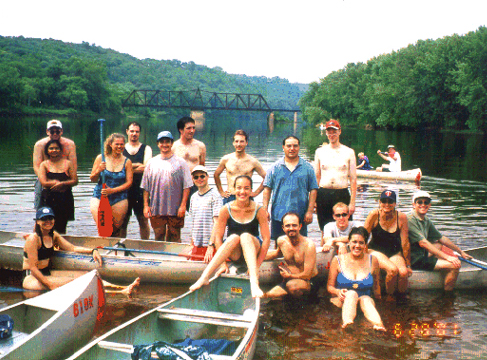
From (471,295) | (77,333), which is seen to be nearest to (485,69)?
(471,295)

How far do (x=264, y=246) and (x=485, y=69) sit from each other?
170ft

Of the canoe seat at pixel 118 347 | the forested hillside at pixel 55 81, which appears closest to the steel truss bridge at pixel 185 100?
the forested hillside at pixel 55 81

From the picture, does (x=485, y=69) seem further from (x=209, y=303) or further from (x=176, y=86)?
(x=176, y=86)

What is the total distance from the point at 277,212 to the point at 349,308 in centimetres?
176

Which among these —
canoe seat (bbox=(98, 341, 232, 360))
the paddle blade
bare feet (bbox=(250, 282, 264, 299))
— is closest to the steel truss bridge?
the paddle blade

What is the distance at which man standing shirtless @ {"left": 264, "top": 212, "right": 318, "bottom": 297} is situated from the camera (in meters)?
6.91

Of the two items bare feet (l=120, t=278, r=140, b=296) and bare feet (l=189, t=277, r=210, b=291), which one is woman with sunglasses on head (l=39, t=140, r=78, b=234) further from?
bare feet (l=189, t=277, r=210, b=291)

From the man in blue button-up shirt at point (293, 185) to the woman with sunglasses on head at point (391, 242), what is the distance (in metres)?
0.88

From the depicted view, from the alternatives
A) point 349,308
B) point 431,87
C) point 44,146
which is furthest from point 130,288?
point 431,87

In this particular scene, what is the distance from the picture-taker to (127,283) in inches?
303

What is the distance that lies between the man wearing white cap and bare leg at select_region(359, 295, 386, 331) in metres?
2.96

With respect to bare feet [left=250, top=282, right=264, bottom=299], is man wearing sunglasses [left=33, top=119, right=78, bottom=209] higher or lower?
higher

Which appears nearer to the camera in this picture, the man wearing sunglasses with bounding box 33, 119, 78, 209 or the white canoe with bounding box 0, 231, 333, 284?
the white canoe with bounding box 0, 231, 333, 284

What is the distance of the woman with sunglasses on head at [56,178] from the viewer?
7750mm
